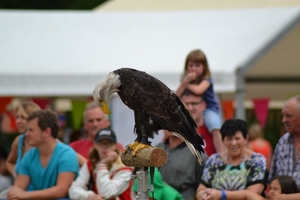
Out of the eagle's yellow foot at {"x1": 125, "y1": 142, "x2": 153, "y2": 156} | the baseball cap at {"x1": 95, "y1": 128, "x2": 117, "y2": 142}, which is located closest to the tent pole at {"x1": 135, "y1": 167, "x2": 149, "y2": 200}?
the eagle's yellow foot at {"x1": 125, "y1": 142, "x2": 153, "y2": 156}

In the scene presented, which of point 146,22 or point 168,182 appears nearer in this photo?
point 168,182

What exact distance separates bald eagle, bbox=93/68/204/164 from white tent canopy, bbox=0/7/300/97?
4.17 m

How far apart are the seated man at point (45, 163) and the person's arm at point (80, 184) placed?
0.18 meters

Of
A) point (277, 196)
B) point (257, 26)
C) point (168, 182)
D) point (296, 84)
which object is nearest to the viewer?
point (277, 196)

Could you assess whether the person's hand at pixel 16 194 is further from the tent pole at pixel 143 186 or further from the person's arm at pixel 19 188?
the tent pole at pixel 143 186

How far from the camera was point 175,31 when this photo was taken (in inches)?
420

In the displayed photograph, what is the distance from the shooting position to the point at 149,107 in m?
4.90

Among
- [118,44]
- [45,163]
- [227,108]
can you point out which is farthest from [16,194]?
[227,108]

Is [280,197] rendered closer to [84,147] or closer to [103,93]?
[103,93]

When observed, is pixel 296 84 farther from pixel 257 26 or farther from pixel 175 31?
pixel 175 31

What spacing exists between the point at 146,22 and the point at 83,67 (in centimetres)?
173

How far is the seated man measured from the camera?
648 centimetres

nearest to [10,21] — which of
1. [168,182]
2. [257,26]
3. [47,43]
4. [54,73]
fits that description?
[47,43]

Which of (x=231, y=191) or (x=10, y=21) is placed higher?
(x=10, y=21)
